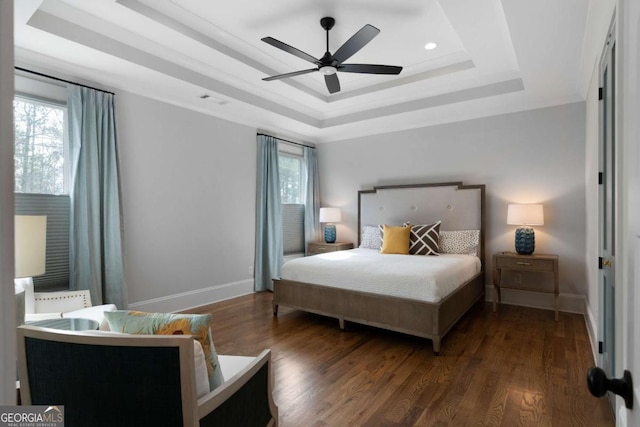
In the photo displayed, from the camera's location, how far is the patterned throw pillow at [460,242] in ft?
13.9

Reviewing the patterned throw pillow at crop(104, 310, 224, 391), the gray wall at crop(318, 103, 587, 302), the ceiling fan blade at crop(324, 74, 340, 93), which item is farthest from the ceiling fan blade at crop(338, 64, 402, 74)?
the patterned throw pillow at crop(104, 310, 224, 391)

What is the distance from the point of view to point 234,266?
471cm

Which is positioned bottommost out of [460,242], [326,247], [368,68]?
[326,247]

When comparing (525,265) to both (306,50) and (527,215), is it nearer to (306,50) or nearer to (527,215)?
(527,215)

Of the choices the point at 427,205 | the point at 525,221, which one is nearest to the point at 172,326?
the point at 525,221

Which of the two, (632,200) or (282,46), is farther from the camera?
(282,46)

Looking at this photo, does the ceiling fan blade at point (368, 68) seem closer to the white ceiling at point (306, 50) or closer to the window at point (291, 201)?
the white ceiling at point (306, 50)

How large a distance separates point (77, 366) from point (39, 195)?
2716 mm

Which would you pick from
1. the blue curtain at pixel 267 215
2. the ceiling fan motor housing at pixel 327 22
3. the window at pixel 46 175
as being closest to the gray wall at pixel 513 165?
the blue curtain at pixel 267 215

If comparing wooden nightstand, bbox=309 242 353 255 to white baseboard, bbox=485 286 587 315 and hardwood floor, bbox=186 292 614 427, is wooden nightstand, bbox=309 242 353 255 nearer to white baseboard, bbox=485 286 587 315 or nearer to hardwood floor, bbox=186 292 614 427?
hardwood floor, bbox=186 292 614 427

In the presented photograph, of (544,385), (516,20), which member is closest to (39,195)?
(516,20)

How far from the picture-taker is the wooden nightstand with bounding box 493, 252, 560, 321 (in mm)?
3566

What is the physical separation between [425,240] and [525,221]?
1.13 metres

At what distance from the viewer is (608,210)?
6.87ft
